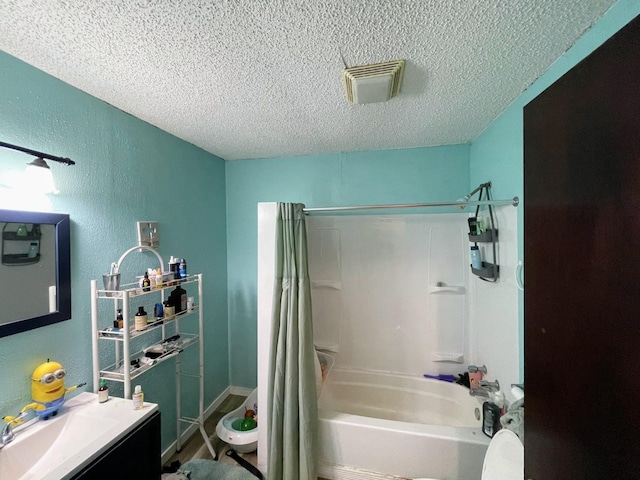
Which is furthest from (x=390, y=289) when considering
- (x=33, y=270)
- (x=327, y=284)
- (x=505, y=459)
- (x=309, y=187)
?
(x=33, y=270)

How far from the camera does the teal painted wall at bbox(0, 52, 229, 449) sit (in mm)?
1057

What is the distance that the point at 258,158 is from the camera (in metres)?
2.46

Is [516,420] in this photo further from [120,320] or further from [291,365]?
[120,320]

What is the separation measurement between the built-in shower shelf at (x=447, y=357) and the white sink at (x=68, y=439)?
2.00 metres

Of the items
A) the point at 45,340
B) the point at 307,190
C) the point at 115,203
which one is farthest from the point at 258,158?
the point at 45,340

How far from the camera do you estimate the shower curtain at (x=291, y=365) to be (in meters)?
1.48

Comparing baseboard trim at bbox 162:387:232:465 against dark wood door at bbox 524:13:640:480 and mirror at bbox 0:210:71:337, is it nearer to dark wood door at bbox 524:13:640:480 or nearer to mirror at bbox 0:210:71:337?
mirror at bbox 0:210:71:337

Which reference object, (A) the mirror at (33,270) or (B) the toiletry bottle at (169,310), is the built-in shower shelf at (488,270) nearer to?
(B) the toiletry bottle at (169,310)

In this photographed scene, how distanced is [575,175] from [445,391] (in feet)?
6.67

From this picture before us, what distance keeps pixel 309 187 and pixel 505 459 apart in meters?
2.12

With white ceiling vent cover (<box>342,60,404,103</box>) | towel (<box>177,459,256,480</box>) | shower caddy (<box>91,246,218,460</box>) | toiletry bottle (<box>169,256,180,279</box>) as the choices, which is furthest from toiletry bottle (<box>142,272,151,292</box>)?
white ceiling vent cover (<box>342,60,404,103</box>)

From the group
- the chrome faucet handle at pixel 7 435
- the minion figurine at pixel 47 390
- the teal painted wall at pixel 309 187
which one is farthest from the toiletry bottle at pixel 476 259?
the chrome faucet handle at pixel 7 435

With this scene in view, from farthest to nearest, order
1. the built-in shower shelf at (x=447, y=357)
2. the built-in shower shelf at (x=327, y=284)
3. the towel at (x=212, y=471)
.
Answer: the built-in shower shelf at (x=327, y=284) < the built-in shower shelf at (x=447, y=357) < the towel at (x=212, y=471)

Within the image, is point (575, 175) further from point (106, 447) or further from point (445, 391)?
point (445, 391)
